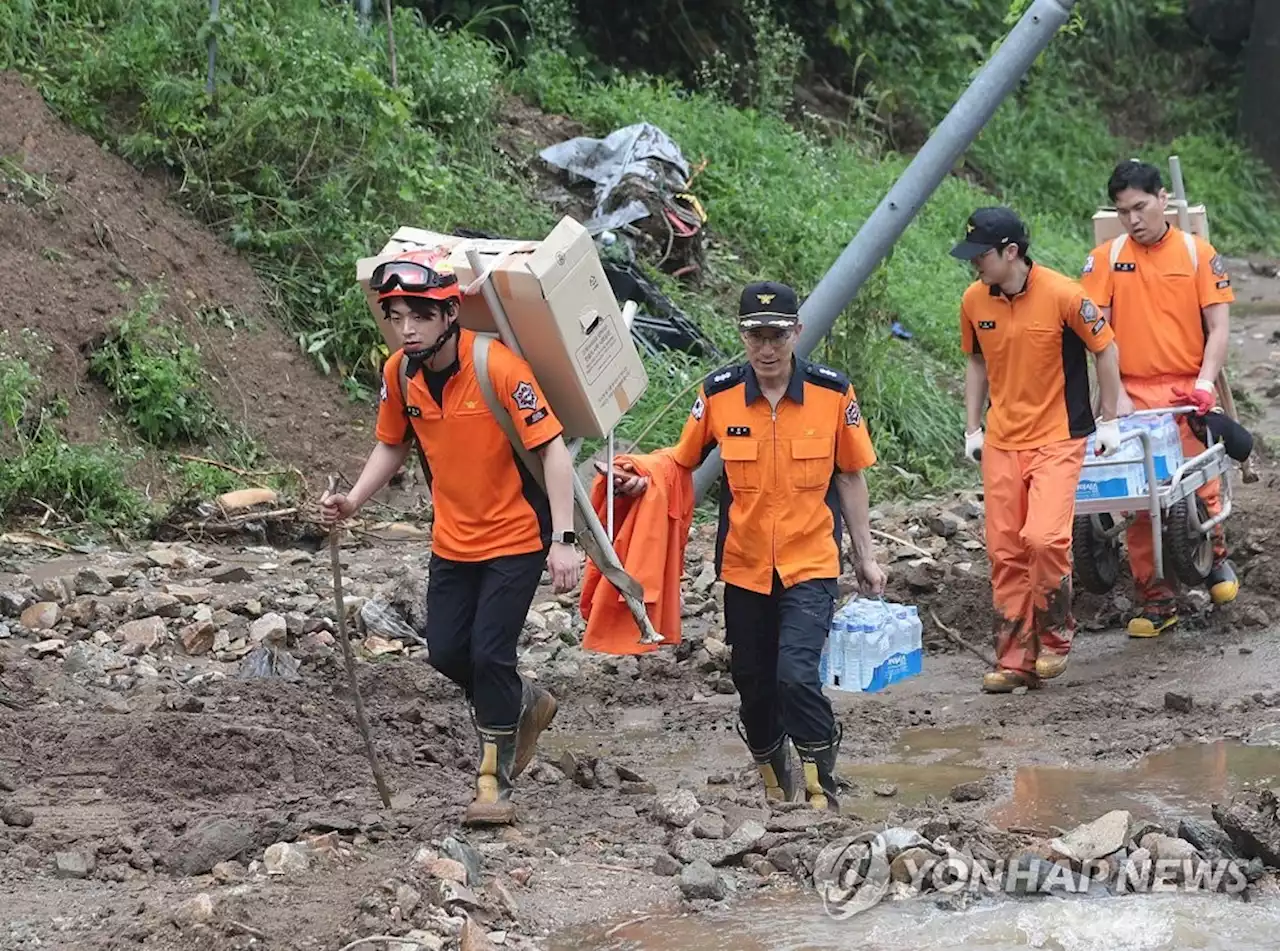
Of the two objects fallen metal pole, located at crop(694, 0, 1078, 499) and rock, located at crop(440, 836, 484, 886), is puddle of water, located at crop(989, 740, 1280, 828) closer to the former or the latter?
rock, located at crop(440, 836, 484, 886)

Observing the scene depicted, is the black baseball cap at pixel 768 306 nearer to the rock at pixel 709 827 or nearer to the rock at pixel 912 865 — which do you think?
the rock at pixel 709 827

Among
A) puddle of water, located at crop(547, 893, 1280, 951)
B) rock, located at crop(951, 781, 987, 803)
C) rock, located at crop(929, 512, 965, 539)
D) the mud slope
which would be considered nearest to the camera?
Result: puddle of water, located at crop(547, 893, 1280, 951)

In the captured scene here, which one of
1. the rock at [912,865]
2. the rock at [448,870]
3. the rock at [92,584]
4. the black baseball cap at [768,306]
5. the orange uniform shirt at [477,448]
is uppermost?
the black baseball cap at [768,306]

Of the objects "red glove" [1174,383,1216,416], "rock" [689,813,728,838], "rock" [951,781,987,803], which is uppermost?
"red glove" [1174,383,1216,416]

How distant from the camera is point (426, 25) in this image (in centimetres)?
1631

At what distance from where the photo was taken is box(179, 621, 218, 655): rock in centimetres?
851

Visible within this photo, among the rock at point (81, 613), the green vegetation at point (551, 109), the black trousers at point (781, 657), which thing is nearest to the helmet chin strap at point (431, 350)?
the black trousers at point (781, 657)

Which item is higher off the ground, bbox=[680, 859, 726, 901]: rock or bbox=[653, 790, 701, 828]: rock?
bbox=[680, 859, 726, 901]: rock

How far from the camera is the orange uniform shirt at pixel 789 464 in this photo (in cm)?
630

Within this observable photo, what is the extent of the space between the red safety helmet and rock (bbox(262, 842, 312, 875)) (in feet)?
5.33

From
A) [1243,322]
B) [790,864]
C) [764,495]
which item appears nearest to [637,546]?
[764,495]

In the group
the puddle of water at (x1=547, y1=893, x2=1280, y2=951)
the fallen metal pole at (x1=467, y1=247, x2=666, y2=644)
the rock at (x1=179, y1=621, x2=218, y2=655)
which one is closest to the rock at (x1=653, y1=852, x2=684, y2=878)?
the puddle of water at (x1=547, y1=893, x2=1280, y2=951)

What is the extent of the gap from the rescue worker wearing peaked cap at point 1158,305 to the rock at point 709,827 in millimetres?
3536

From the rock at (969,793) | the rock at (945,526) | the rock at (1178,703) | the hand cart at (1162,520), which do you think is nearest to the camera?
the rock at (969,793)
